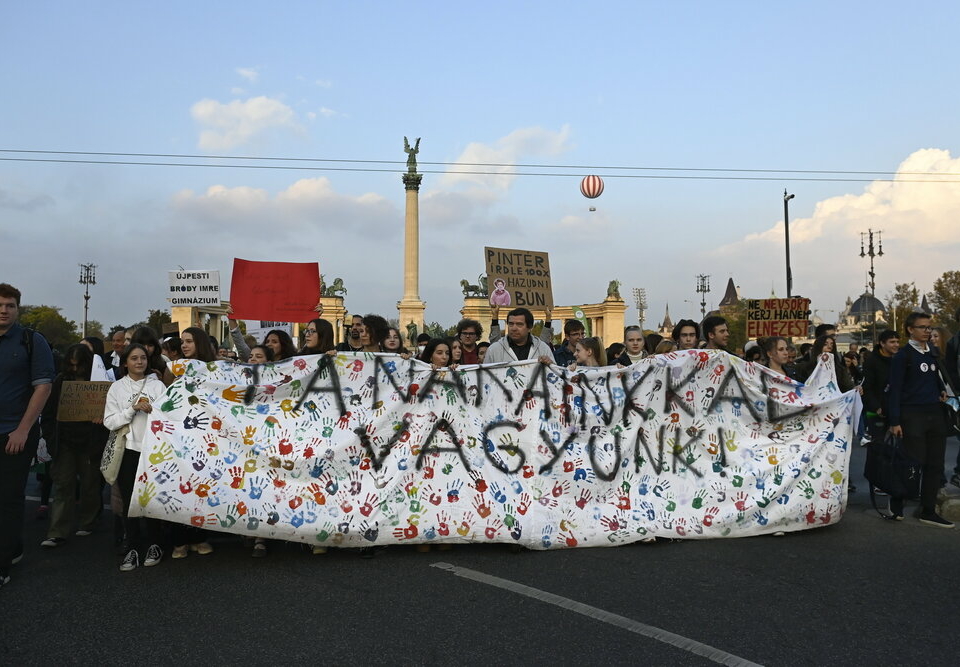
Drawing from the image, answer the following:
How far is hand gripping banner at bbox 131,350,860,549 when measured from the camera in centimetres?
555

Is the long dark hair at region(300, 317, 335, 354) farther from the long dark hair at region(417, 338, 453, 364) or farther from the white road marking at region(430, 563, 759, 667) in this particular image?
the white road marking at region(430, 563, 759, 667)

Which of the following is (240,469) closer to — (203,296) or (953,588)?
(953,588)

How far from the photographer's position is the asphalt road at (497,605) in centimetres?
382

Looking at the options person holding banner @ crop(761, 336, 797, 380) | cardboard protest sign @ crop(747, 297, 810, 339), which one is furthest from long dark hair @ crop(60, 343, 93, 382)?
cardboard protest sign @ crop(747, 297, 810, 339)

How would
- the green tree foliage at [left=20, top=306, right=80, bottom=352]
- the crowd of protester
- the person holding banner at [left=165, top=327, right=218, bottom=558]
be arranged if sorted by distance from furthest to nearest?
the green tree foliage at [left=20, top=306, right=80, bottom=352]
the person holding banner at [left=165, top=327, right=218, bottom=558]
the crowd of protester

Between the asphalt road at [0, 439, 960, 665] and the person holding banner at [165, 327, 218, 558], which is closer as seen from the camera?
the asphalt road at [0, 439, 960, 665]

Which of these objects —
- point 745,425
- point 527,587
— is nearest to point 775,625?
point 527,587

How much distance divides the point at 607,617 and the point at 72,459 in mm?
4924

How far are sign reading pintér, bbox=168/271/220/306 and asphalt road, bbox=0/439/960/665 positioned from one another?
7.99m

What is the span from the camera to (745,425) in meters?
6.56

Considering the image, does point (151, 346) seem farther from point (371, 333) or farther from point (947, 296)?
point (947, 296)

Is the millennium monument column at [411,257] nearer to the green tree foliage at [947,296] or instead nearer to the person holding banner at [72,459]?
the green tree foliage at [947,296]

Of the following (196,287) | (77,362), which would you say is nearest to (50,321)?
(196,287)

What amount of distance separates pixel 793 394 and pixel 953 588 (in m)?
2.16
